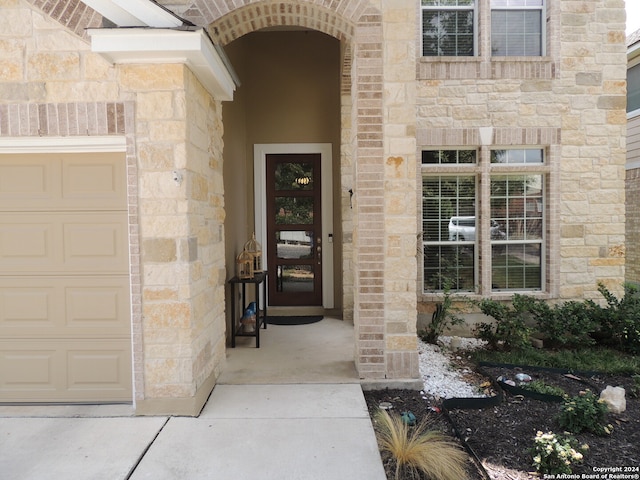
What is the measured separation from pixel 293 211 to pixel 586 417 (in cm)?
458

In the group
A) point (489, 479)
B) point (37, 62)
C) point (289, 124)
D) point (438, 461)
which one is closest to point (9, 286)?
point (37, 62)

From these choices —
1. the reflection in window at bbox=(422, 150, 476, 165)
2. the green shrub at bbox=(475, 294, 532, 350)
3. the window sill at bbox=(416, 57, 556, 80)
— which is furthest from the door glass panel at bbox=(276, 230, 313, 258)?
the window sill at bbox=(416, 57, 556, 80)

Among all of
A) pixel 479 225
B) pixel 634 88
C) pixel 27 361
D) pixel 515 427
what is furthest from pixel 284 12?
pixel 634 88

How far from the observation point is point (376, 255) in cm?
373

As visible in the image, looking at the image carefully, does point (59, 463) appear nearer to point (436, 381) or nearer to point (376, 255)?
point (376, 255)

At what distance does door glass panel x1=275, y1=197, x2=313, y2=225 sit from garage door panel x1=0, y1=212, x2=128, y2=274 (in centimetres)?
340

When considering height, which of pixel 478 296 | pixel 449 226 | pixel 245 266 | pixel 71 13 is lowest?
pixel 478 296

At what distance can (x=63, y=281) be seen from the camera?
10.9 feet

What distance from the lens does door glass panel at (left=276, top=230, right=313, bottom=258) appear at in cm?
655

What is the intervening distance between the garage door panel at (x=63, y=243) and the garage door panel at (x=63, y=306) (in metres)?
0.10

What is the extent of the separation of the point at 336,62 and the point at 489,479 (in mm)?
5803

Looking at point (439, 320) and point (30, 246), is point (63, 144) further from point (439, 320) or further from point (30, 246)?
point (439, 320)

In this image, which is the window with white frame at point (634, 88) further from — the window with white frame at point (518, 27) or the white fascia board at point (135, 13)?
the white fascia board at point (135, 13)

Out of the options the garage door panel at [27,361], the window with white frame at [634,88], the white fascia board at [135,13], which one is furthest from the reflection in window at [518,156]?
the garage door panel at [27,361]
